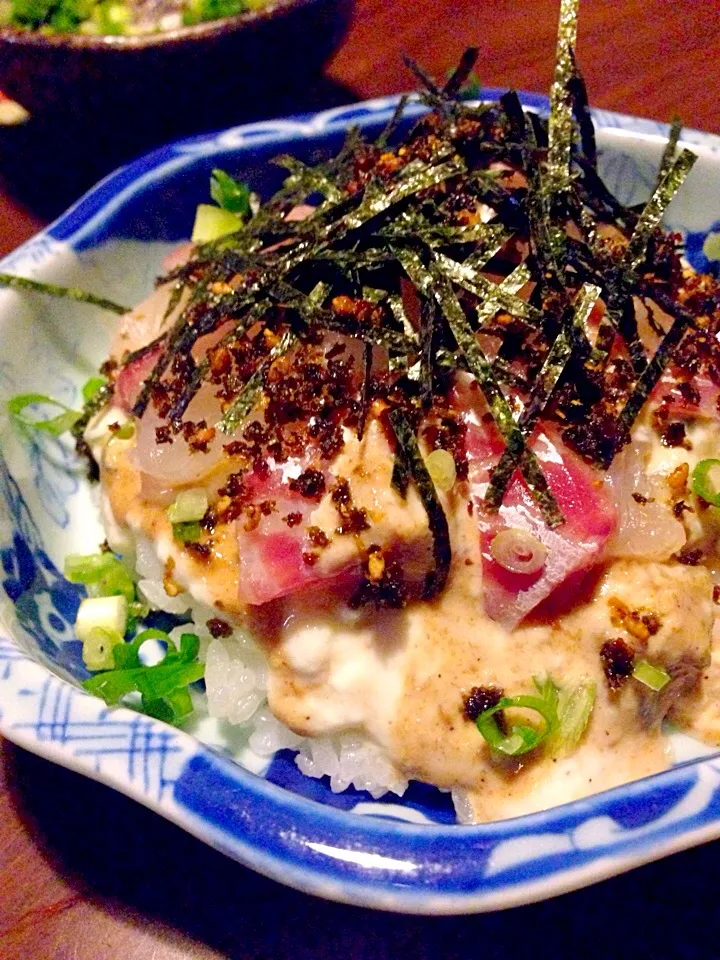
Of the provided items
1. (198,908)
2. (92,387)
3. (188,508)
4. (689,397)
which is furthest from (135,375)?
(689,397)

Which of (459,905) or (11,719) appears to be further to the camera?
(11,719)

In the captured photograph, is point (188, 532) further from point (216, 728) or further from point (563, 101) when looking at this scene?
point (563, 101)

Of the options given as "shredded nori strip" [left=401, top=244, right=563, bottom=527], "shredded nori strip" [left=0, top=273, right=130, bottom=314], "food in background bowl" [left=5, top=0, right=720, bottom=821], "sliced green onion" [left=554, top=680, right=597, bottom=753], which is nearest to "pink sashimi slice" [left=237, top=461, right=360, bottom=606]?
"food in background bowl" [left=5, top=0, right=720, bottom=821]

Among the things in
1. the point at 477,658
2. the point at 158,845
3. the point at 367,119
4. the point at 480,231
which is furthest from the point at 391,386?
the point at 367,119

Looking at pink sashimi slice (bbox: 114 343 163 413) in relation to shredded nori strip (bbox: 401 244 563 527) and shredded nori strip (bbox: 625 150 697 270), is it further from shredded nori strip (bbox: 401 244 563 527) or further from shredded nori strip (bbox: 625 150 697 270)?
shredded nori strip (bbox: 625 150 697 270)

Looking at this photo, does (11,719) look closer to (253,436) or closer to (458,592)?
(253,436)

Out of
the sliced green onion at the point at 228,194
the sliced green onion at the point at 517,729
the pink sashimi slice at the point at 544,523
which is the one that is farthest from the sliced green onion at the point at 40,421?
the sliced green onion at the point at 517,729
